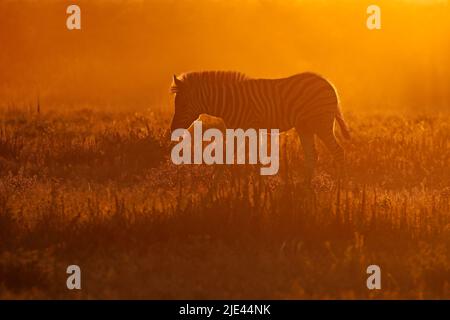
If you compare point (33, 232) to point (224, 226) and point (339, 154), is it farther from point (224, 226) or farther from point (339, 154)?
point (339, 154)

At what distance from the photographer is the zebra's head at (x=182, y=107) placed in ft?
44.7

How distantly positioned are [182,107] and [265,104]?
1.22 m

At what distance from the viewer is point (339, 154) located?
544 inches

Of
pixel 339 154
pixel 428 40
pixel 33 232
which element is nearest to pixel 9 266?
pixel 33 232

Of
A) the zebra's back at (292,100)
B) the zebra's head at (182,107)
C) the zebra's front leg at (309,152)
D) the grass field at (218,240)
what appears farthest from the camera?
the zebra's back at (292,100)

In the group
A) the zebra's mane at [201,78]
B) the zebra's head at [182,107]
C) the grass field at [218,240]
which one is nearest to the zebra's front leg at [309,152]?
the grass field at [218,240]

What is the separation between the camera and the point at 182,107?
13.8 meters

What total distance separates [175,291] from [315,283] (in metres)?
1.20

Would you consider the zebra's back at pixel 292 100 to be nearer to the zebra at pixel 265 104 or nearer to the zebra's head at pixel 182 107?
the zebra at pixel 265 104

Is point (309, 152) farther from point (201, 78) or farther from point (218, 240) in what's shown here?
point (218, 240)

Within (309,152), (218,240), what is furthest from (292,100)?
(218,240)

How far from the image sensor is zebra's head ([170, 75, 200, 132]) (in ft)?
44.7

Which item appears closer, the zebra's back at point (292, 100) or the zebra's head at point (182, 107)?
the zebra's head at point (182, 107)

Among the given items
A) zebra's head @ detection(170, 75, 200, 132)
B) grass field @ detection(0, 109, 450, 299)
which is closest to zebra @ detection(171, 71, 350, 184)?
zebra's head @ detection(170, 75, 200, 132)
